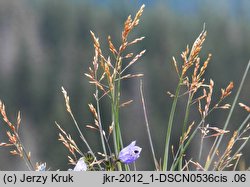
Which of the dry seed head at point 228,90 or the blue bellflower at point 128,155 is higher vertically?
the dry seed head at point 228,90

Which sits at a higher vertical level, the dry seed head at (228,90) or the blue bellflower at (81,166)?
the dry seed head at (228,90)

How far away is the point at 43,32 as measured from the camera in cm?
1206

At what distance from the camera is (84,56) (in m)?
11.0

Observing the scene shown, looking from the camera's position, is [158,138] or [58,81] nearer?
[158,138]

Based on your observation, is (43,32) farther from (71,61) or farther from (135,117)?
(135,117)

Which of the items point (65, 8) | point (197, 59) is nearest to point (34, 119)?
point (65, 8)

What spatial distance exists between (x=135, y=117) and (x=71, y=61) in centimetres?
243

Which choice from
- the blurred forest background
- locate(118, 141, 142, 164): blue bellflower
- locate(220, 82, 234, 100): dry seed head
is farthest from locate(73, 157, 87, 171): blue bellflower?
the blurred forest background

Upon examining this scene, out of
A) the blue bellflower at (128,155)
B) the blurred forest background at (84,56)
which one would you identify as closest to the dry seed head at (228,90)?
the blue bellflower at (128,155)

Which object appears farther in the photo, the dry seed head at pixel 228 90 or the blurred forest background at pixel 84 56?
the blurred forest background at pixel 84 56

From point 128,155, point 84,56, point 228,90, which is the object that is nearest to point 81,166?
point 128,155

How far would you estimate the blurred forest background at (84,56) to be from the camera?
32.8 feet

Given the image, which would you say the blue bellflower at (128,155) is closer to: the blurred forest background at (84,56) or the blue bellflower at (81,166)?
the blue bellflower at (81,166)

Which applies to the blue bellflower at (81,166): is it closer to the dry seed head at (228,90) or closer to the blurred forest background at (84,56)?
the dry seed head at (228,90)
